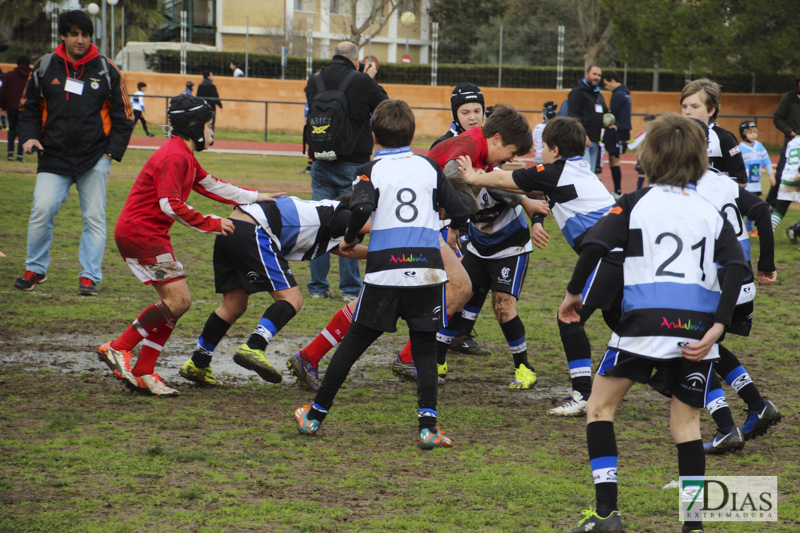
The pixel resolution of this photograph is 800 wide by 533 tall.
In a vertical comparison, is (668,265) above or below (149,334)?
above

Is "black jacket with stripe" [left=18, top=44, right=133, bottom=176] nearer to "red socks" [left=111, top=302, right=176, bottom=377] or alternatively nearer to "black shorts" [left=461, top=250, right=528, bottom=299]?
"red socks" [left=111, top=302, right=176, bottom=377]

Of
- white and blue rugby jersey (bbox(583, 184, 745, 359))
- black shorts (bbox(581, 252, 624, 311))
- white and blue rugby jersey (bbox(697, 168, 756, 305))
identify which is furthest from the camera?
white and blue rugby jersey (bbox(697, 168, 756, 305))

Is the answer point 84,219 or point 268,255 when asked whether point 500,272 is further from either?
point 84,219

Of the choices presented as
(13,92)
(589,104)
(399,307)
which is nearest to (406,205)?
(399,307)

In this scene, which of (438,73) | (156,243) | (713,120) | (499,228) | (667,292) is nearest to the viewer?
(667,292)

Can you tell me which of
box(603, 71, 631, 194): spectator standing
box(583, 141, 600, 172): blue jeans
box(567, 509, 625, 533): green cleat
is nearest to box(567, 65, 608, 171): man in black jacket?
box(583, 141, 600, 172): blue jeans

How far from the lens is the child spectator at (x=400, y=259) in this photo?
469 cm

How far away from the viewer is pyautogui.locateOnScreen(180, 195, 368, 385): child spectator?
211 inches

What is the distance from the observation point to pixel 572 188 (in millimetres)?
5246

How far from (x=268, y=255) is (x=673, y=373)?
2636 millimetres

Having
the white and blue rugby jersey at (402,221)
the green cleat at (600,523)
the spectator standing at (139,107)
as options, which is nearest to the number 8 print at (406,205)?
the white and blue rugby jersey at (402,221)

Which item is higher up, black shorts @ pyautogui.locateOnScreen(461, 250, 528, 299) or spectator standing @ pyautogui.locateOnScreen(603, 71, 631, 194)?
spectator standing @ pyautogui.locateOnScreen(603, 71, 631, 194)

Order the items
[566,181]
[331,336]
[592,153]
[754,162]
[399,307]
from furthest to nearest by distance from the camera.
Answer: [592,153], [754,162], [331,336], [566,181], [399,307]

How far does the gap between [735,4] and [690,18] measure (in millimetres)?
1578
